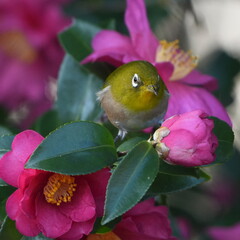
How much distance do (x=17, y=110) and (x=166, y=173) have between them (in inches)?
38.6

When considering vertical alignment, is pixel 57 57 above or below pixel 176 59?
below

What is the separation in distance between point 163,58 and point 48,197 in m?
0.41

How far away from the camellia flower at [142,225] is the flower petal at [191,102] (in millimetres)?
176

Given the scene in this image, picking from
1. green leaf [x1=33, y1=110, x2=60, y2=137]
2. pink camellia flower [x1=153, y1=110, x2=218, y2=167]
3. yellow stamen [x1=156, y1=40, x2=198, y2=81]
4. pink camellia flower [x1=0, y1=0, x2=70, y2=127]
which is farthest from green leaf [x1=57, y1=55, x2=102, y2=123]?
pink camellia flower [x1=153, y1=110, x2=218, y2=167]

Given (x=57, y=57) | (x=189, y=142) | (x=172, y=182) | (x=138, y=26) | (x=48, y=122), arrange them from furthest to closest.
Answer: (x=57, y=57) → (x=48, y=122) → (x=138, y=26) → (x=172, y=182) → (x=189, y=142)

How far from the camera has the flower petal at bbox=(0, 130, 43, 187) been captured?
723 millimetres

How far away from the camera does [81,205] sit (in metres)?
0.75

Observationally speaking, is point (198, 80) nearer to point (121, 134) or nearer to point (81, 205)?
point (121, 134)

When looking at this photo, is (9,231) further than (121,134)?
No

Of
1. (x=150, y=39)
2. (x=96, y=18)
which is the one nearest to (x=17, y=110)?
(x=96, y=18)

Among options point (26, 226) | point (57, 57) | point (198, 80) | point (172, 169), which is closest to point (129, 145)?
point (172, 169)

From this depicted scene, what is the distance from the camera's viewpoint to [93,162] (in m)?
0.72

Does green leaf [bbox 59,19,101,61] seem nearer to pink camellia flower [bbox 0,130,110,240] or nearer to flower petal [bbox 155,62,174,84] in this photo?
flower petal [bbox 155,62,174,84]

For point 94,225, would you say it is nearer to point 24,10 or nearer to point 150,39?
point 150,39
